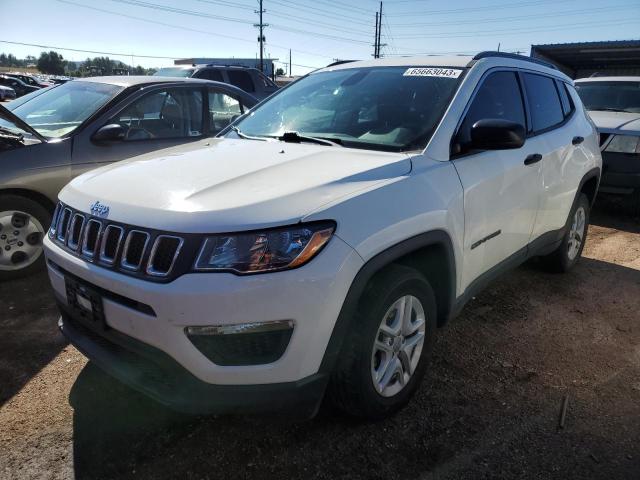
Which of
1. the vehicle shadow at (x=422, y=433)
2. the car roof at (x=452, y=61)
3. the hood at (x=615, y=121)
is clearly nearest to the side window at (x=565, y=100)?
the car roof at (x=452, y=61)

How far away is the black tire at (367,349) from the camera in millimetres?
2264

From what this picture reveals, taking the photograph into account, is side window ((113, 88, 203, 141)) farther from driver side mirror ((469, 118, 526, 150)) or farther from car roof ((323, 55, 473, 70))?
driver side mirror ((469, 118, 526, 150))

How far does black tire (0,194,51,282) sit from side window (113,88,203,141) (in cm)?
102

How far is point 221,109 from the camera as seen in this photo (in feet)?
18.6

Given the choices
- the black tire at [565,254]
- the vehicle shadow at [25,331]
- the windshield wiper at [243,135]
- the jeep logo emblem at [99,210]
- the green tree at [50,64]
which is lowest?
the vehicle shadow at [25,331]

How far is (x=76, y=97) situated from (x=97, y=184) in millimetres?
3070

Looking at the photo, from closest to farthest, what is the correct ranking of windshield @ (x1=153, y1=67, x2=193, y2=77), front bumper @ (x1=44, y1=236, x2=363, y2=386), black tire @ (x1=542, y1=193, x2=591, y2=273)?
1. front bumper @ (x1=44, y1=236, x2=363, y2=386)
2. black tire @ (x1=542, y1=193, x2=591, y2=273)
3. windshield @ (x1=153, y1=67, x2=193, y2=77)

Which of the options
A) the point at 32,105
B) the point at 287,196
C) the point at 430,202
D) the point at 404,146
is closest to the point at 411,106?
the point at 404,146

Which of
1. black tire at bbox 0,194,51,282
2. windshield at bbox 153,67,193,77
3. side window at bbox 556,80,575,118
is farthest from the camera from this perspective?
windshield at bbox 153,67,193,77

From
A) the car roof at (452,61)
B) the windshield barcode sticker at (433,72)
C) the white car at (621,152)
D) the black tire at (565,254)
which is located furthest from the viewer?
the white car at (621,152)

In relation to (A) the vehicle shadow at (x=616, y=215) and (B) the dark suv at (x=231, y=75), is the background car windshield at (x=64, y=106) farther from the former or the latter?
(B) the dark suv at (x=231, y=75)

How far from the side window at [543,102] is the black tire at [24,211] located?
3999 millimetres

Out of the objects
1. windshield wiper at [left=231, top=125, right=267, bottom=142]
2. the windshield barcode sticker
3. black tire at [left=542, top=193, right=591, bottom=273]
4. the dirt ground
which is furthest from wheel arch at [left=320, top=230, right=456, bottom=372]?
black tire at [left=542, top=193, right=591, bottom=273]

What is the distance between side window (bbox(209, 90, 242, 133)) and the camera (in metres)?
5.56
